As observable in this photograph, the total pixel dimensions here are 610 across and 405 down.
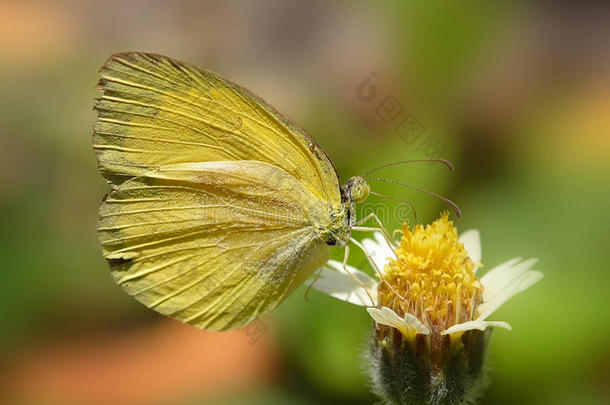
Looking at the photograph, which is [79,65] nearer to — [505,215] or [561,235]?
[505,215]

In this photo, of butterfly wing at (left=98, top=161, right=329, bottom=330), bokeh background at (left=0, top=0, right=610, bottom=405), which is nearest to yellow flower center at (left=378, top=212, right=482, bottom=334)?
bokeh background at (left=0, top=0, right=610, bottom=405)

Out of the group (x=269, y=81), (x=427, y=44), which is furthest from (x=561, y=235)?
(x=269, y=81)

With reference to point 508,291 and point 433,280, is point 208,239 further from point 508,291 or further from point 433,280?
point 508,291

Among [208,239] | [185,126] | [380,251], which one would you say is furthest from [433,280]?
[185,126]

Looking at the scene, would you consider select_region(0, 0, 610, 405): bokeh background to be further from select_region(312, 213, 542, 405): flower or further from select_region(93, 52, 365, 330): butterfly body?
select_region(93, 52, 365, 330): butterfly body

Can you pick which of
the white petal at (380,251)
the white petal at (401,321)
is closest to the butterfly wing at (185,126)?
the white petal at (380,251)
